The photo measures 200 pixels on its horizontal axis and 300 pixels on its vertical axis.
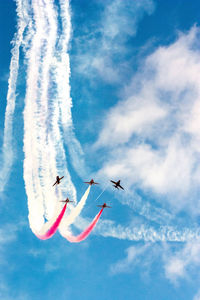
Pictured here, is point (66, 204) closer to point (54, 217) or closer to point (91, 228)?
point (54, 217)

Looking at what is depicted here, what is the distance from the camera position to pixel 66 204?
58.4 m

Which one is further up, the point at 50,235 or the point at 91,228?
the point at 91,228

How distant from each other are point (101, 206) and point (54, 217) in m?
14.2

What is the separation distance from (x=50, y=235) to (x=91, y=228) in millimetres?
9087

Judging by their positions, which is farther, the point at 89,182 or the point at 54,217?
the point at 89,182

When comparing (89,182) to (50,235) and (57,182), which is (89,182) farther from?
(50,235)

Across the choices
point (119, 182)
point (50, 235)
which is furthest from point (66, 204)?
point (119, 182)

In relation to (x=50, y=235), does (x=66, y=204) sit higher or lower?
higher

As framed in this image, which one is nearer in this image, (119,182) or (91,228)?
(91,228)

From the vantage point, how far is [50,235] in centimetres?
5394

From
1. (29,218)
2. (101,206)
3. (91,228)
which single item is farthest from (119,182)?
(29,218)

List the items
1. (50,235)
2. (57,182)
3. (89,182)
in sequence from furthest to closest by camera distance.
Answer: (89,182)
(57,182)
(50,235)

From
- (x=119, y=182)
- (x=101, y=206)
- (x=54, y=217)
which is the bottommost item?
(x=54, y=217)

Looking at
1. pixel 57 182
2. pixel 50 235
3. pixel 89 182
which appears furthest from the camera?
pixel 89 182
